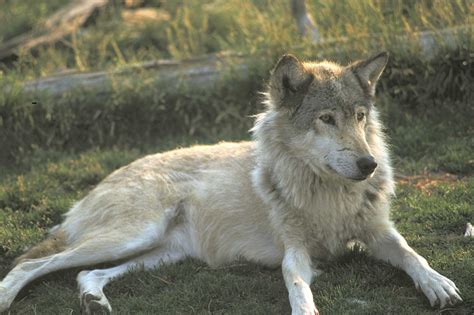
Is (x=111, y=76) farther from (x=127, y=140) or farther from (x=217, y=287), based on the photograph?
(x=217, y=287)

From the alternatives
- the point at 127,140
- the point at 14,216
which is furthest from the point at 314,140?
the point at 127,140

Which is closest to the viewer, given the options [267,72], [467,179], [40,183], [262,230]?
[262,230]

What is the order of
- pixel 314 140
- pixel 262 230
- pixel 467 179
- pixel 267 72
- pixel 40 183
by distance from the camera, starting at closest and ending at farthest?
pixel 314 140 → pixel 262 230 → pixel 467 179 → pixel 40 183 → pixel 267 72

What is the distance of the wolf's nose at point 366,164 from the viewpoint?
4477 millimetres

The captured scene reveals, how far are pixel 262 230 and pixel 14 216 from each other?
8.79 feet

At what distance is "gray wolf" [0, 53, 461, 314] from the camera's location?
473cm

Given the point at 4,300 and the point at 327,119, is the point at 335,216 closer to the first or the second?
the point at 327,119

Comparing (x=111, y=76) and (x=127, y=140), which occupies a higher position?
(x=111, y=76)

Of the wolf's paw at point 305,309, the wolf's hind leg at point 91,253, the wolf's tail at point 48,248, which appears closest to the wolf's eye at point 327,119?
the wolf's paw at point 305,309

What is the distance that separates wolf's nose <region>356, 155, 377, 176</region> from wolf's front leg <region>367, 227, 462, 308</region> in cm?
67

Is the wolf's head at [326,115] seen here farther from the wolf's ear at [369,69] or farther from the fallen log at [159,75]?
the fallen log at [159,75]

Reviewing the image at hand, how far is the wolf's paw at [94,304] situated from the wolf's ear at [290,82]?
189cm

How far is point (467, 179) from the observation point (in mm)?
6473

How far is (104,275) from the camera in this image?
527 centimetres
